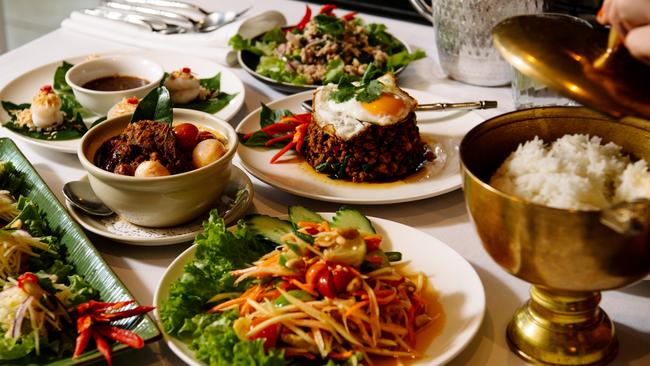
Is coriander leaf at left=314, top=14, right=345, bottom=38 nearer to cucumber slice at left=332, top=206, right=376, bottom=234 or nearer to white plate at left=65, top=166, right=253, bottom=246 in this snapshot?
white plate at left=65, top=166, right=253, bottom=246

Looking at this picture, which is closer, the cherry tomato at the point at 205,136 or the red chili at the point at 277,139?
the cherry tomato at the point at 205,136

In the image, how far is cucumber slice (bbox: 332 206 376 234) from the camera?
169 centimetres

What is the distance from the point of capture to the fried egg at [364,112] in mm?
2039

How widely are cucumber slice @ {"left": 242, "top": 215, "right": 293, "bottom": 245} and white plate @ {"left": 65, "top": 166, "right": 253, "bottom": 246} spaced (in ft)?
0.50

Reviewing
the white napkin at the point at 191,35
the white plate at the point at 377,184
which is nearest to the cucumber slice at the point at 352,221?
the white plate at the point at 377,184

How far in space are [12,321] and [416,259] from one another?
842mm

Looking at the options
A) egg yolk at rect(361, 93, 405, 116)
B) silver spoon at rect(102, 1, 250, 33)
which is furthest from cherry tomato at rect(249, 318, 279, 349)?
silver spoon at rect(102, 1, 250, 33)

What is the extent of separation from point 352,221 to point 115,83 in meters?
1.26

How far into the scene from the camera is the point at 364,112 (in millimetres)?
2043

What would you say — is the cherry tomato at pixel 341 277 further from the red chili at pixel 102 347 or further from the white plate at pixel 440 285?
the red chili at pixel 102 347

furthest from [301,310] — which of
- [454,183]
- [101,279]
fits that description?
[454,183]

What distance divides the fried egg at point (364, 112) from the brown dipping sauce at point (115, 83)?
2.67 ft

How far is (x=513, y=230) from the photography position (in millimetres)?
1241

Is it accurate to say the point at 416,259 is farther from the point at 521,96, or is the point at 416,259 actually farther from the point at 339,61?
the point at 339,61
